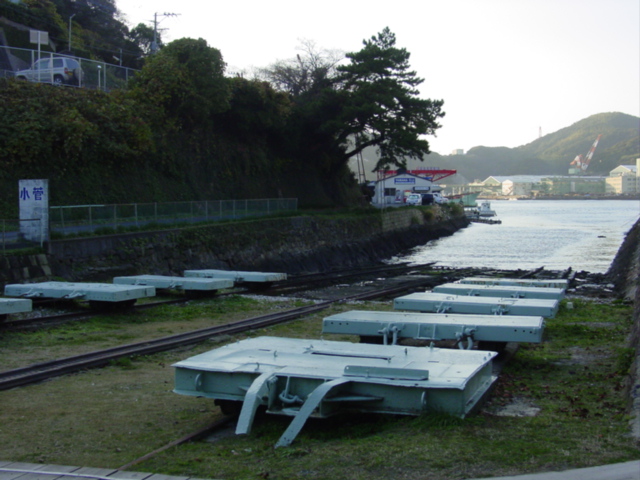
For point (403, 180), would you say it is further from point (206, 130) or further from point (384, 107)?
point (206, 130)

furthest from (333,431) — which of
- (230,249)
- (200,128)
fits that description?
(200,128)

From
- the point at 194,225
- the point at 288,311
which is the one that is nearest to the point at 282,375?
the point at 288,311

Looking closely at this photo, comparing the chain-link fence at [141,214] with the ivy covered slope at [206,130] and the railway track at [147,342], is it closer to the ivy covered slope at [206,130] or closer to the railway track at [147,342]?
the ivy covered slope at [206,130]

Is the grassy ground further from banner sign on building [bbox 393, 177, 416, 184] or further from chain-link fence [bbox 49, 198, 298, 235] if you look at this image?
banner sign on building [bbox 393, 177, 416, 184]

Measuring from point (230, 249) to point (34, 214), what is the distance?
10.2 meters

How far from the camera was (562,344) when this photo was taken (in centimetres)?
1240

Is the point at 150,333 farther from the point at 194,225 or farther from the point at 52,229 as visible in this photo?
the point at 194,225

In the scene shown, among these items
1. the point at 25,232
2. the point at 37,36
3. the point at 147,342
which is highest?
the point at 37,36

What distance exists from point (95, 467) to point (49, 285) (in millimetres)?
11609

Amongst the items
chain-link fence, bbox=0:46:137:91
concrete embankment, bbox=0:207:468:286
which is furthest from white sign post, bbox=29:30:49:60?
concrete embankment, bbox=0:207:468:286

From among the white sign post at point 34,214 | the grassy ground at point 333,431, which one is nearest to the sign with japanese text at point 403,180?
the white sign post at point 34,214

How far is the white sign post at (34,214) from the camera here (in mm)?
19438

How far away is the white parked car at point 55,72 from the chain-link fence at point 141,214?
8.52m

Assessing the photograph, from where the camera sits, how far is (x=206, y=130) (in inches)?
1421
